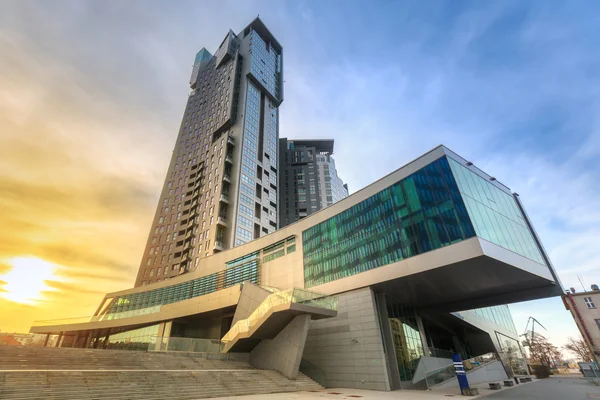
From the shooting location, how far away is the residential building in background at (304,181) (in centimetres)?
9775

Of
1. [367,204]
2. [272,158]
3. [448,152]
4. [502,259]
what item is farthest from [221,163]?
[502,259]

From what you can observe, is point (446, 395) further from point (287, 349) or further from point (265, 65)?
point (265, 65)

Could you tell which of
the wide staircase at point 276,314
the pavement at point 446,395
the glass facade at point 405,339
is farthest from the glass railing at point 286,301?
the glass facade at point 405,339

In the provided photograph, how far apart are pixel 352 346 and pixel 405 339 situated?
226 inches

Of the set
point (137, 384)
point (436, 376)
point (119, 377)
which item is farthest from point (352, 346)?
point (119, 377)

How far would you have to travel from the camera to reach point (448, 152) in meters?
22.0

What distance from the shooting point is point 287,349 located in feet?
66.1

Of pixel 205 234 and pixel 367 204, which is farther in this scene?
pixel 205 234

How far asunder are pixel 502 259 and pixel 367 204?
10850 millimetres

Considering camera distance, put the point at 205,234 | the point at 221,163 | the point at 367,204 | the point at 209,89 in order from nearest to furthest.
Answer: the point at 367,204, the point at 205,234, the point at 221,163, the point at 209,89

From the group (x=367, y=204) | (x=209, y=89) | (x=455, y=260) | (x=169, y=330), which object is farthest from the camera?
(x=209, y=89)

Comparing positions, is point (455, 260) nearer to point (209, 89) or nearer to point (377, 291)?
point (377, 291)

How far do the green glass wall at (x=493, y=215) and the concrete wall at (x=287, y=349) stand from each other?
1346cm

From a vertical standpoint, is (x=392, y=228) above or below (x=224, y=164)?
below
